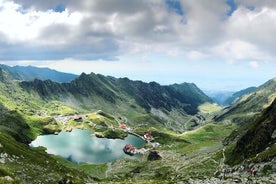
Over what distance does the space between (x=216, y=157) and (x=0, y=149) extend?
340 feet

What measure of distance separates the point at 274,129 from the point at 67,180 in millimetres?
77494

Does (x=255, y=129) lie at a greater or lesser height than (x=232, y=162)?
greater

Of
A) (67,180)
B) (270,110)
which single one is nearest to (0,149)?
(67,180)

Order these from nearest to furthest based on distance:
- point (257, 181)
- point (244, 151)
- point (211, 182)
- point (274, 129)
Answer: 1. point (257, 181)
2. point (211, 182)
3. point (274, 129)
4. point (244, 151)

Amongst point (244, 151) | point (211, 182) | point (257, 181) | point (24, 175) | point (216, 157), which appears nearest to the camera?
point (257, 181)

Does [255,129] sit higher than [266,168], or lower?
higher

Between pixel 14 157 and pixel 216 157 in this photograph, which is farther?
pixel 216 157

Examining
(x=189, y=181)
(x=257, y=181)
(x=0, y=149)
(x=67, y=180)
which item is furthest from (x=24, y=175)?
(x=257, y=181)

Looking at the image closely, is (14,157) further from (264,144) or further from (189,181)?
(264,144)

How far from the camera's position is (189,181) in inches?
2776

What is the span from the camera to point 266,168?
248 feet

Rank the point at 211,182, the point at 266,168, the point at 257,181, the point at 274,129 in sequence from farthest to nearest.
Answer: the point at 274,129
the point at 266,168
the point at 211,182
the point at 257,181

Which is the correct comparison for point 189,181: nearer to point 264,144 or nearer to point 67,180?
point 67,180

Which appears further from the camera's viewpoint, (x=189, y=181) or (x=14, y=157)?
(x=14, y=157)
